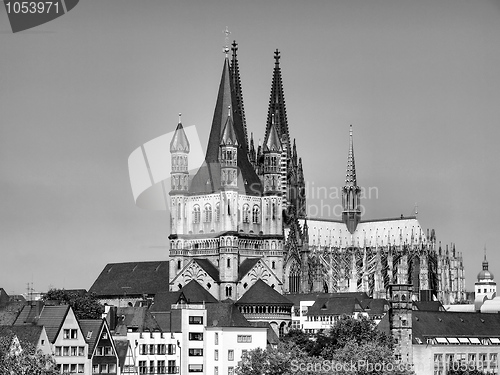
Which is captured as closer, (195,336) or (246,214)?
(195,336)

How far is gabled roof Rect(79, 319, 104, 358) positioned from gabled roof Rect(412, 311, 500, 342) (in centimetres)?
4258

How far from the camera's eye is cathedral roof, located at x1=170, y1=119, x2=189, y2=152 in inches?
7156

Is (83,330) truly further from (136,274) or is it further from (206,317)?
(136,274)

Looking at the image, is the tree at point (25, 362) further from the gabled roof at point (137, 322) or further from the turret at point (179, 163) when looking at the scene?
the turret at point (179, 163)

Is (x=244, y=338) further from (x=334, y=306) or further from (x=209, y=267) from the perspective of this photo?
(x=334, y=306)

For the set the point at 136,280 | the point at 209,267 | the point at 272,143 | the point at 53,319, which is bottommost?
the point at 53,319

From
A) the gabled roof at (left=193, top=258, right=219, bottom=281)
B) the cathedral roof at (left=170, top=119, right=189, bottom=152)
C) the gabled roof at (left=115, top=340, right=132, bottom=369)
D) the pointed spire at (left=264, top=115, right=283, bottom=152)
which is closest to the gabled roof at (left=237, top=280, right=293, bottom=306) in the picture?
the gabled roof at (left=193, top=258, right=219, bottom=281)

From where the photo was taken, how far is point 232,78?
18938cm

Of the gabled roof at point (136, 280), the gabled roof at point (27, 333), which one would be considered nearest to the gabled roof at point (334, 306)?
the gabled roof at point (136, 280)

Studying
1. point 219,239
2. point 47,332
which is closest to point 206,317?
point 47,332

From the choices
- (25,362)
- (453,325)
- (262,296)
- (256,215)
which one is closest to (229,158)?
(256,215)

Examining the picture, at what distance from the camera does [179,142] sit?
598 feet

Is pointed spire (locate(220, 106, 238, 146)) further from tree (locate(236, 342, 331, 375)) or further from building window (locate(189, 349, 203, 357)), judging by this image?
tree (locate(236, 342, 331, 375))

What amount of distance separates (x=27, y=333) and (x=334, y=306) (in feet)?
243
